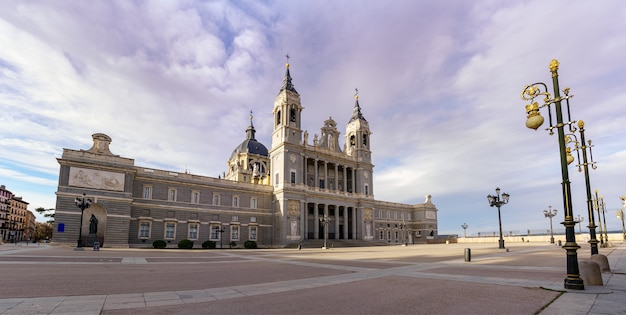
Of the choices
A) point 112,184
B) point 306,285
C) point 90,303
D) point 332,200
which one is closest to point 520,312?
point 306,285

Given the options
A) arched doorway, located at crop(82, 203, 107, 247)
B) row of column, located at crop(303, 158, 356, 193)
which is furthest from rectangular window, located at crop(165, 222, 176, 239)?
row of column, located at crop(303, 158, 356, 193)

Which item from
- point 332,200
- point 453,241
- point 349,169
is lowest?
point 453,241

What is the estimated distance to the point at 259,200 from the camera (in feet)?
197

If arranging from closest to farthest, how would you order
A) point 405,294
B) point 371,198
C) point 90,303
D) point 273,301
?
point 90,303
point 273,301
point 405,294
point 371,198

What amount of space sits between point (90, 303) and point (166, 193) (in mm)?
45320

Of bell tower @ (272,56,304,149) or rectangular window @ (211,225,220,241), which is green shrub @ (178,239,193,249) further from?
bell tower @ (272,56,304,149)

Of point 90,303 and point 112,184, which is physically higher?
point 112,184

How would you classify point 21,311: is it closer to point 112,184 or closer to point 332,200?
point 112,184

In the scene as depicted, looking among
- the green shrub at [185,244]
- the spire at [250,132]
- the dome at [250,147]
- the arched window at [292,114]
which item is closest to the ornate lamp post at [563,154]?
the green shrub at [185,244]

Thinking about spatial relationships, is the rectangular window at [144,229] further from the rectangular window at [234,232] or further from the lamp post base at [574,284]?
the lamp post base at [574,284]

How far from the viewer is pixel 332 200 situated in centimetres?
6581

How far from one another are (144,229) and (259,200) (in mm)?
18696

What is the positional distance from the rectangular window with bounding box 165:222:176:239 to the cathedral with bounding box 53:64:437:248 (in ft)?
0.46

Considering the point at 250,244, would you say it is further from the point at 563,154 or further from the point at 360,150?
the point at 563,154
